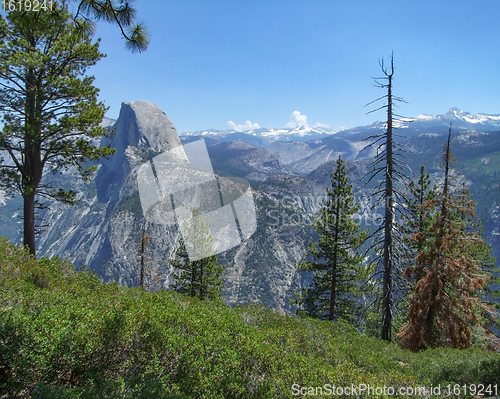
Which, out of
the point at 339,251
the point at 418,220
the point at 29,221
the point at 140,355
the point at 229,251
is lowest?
the point at 229,251

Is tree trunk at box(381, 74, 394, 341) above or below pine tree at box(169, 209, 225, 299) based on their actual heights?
above

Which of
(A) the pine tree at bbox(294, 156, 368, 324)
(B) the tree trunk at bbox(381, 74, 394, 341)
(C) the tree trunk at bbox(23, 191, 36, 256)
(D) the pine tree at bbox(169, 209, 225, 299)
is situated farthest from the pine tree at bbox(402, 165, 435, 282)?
(C) the tree trunk at bbox(23, 191, 36, 256)

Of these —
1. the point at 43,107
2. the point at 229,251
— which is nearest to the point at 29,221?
the point at 43,107

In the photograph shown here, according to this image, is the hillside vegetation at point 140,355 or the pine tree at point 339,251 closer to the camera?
the hillside vegetation at point 140,355

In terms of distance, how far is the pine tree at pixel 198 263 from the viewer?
21.3 metres

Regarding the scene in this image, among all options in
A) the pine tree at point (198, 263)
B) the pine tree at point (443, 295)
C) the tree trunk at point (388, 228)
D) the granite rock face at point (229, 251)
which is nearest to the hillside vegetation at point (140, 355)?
the pine tree at point (443, 295)

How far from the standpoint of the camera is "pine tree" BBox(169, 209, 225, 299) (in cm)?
2128

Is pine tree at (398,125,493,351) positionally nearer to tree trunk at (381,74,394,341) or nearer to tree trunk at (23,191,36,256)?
tree trunk at (381,74,394,341)

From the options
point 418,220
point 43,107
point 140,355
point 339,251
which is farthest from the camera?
point 339,251

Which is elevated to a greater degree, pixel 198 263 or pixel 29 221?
pixel 29 221

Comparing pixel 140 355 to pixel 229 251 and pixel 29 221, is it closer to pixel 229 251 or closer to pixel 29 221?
pixel 29 221

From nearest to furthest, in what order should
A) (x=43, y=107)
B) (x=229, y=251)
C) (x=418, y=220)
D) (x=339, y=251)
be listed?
(x=43, y=107), (x=418, y=220), (x=339, y=251), (x=229, y=251)

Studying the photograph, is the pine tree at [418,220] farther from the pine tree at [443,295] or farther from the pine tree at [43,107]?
the pine tree at [43,107]

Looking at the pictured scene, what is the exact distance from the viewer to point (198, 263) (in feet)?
70.7
